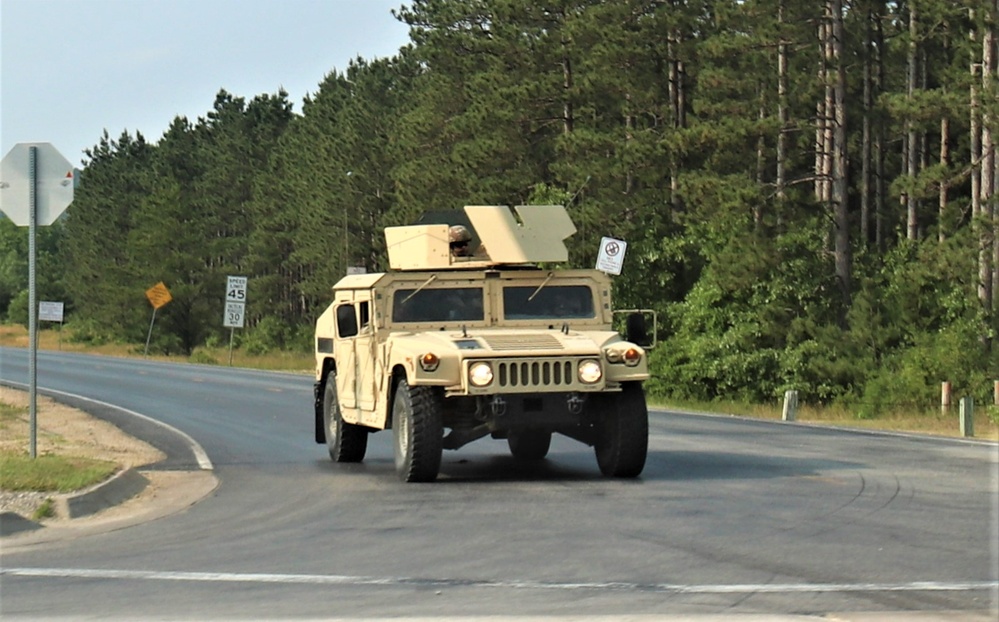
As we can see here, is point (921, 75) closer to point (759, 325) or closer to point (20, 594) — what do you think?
point (759, 325)

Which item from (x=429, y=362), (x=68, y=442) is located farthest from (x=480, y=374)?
(x=68, y=442)

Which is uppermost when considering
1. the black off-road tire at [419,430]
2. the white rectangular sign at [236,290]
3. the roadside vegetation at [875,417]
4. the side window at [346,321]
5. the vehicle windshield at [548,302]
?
the white rectangular sign at [236,290]

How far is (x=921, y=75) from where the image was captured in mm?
58344

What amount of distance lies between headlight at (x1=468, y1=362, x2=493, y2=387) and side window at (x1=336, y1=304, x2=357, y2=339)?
2.66 metres

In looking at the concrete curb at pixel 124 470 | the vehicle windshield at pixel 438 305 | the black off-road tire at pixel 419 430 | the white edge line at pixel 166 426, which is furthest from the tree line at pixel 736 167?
the black off-road tire at pixel 419 430

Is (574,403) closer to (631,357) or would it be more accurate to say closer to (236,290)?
(631,357)

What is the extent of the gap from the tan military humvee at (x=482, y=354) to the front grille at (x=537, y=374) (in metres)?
0.01

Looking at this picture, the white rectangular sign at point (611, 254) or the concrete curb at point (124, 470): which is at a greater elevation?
the white rectangular sign at point (611, 254)

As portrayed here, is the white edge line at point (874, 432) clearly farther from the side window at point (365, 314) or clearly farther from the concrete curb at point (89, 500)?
the concrete curb at point (89, 500)

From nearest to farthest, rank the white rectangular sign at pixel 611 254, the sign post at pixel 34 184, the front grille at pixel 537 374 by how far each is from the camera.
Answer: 1. the front grille at pixel 537 374
2. the sign post at pixel 34 184
3. the white rectangular sign at pixel 611 254

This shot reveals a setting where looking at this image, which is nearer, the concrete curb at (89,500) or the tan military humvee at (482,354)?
the concrete curb at (89,500)

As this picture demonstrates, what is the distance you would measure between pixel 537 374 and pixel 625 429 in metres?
1.06

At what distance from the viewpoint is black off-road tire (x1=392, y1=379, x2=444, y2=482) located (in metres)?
15.1

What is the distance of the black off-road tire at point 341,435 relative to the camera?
1861cm
